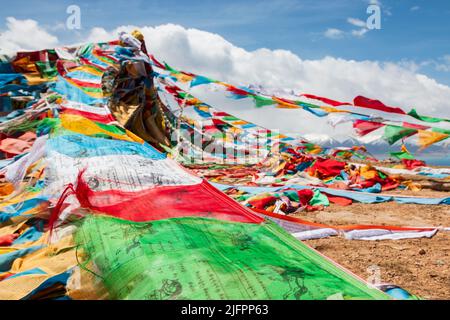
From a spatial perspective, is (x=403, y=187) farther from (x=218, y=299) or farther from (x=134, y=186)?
(x=218, y=299)

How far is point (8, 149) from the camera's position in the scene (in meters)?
6.48

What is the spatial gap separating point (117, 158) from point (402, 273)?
3.05 metres

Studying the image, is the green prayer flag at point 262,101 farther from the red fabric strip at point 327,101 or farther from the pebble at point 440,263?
the pebble at point 440,263

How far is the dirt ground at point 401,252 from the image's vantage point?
10.9 ft

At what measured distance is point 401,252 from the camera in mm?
4148

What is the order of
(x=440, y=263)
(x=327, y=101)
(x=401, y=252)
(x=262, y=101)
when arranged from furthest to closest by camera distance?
(x=262, y=101) → (x=327, y=101) → (x=401, y=252) → (x=440, y=263)

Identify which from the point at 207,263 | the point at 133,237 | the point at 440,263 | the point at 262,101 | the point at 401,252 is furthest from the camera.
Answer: the point at 262,101

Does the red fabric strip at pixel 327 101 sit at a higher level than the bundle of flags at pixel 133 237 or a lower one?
higher

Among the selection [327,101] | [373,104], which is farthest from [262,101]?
[373,104]

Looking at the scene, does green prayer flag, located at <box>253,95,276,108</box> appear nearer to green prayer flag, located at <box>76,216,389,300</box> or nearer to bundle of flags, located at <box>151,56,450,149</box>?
bundle of flags, located at <box>151,56,450,149</box>

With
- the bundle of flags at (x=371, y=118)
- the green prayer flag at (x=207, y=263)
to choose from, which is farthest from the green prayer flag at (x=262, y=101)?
the green prayer flag at (x=207, y=263)

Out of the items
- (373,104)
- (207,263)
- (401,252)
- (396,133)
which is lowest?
(401,252)

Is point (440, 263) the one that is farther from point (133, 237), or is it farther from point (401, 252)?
point (133, 237)

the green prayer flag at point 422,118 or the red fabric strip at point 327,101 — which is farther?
the red fabric strip at point 327,101
